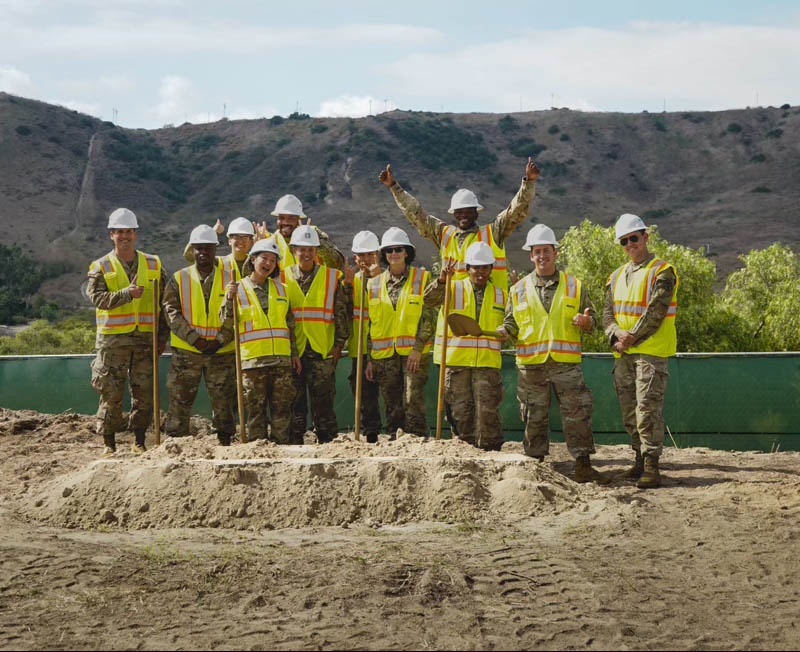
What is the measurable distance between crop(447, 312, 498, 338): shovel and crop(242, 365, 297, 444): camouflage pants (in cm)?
169

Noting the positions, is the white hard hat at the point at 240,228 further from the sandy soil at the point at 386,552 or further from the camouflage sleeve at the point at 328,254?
the sandy soil at the point at 386,552

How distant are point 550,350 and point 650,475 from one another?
147 centimetres

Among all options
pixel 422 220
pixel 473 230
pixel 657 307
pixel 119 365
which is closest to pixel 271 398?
pixel 119 365

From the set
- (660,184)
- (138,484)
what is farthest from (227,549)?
(660,184)

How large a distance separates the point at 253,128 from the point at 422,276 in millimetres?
80464

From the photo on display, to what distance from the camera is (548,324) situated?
952 cm

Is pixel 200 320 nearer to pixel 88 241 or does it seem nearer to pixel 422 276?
pixel 422 276

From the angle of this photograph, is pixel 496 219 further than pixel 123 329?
Yes

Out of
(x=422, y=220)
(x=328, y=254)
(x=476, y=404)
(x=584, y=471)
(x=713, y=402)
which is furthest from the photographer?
(x=713, y=402)

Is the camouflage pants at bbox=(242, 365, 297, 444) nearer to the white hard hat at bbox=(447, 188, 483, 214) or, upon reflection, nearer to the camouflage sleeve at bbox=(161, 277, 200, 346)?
the camouflage sleeve at bbox=(161, 277, 200, 346)

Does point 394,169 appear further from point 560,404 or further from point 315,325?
point 560,404

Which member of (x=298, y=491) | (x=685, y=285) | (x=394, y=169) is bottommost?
(x=298, y=491)

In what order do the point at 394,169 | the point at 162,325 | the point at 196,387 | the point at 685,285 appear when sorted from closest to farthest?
1. the point at 196,387
2. the point at 162,325
3. the point at 685,285
4. the point at 394,169

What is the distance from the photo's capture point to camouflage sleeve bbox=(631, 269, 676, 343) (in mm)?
9148
